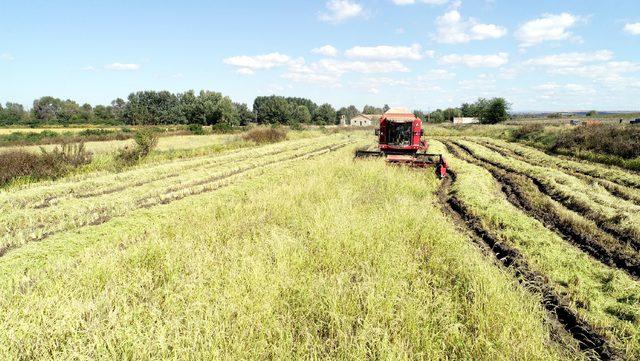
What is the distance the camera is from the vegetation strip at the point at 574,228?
602 centimetres

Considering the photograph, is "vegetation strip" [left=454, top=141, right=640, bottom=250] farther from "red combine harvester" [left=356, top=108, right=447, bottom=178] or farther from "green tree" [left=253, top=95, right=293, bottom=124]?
"green tree" [left=253, top=95, right=293, bottom=124]

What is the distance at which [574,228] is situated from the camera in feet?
24.6

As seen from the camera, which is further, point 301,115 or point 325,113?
point 325,113

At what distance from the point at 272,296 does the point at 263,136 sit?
32.2 m

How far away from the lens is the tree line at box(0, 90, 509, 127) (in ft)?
247

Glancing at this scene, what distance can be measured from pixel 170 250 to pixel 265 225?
194 centimetres

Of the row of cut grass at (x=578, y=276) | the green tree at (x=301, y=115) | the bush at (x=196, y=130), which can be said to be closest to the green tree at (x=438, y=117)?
the green tree at (x=301, y=115)

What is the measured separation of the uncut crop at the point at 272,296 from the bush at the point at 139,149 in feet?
43.0

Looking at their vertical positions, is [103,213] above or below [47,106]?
below

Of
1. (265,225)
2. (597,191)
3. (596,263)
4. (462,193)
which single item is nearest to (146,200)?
(265,225)

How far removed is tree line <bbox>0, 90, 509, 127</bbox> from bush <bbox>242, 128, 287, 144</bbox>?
18.9 meters

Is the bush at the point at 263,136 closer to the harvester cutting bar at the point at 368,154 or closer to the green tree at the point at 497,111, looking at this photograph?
the harvester cutting bar at the point at 368,154

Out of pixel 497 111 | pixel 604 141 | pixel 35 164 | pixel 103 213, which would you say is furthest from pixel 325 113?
pixel 103 213

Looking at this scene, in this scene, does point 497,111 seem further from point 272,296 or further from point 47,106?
point 47,106
